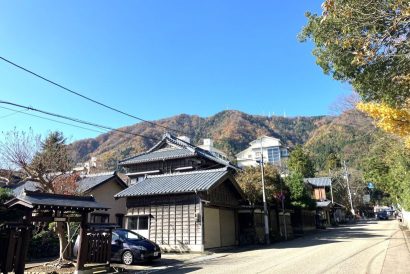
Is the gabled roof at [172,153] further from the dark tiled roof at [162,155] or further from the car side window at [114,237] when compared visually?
the car side window at [114,237]

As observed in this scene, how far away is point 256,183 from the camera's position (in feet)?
97.9

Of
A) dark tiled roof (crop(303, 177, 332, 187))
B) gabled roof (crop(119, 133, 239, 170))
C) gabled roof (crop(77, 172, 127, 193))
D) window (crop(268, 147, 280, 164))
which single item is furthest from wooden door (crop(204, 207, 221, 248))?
window (crop(268, 147, 280, 164))

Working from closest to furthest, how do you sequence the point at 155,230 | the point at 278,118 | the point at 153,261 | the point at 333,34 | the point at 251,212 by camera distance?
1. the point at 333,34
2. the point at 153,261
3. the point at 155,230
4. the point at 251,212
5. the point at 278,118

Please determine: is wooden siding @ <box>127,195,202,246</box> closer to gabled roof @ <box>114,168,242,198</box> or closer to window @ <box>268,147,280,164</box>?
gabled roof @ <box>114,168,242,198</box>

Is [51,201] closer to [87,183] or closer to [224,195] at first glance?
[224,195]

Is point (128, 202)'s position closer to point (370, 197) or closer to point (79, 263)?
point (79, 263)

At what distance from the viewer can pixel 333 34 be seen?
1002 centimetres

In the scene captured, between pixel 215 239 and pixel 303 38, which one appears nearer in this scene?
pixel 303 38

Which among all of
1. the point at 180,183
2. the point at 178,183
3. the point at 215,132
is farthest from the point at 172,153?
the point at 215,132

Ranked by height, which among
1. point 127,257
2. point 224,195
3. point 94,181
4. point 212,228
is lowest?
point 127,257

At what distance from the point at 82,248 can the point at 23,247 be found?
6.80 ft

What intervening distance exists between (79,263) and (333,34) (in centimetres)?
1150

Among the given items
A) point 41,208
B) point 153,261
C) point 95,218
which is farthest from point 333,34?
point 95,218

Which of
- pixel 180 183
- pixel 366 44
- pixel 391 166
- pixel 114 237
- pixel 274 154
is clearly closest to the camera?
pixel 366 44
